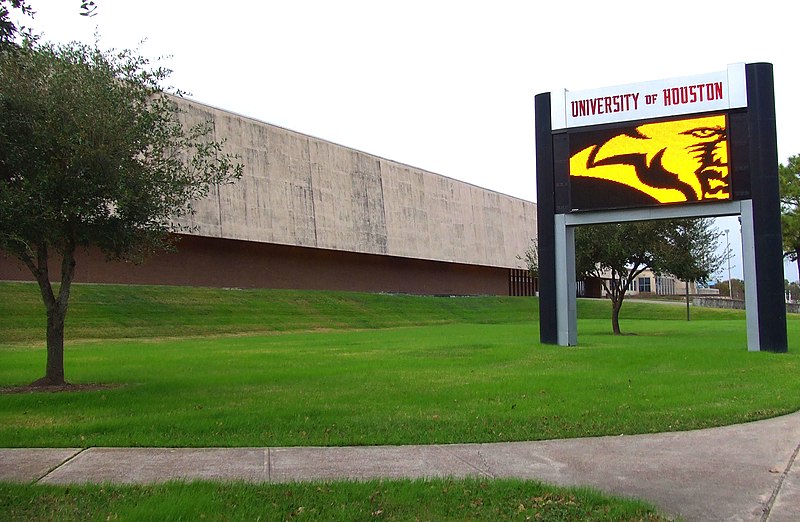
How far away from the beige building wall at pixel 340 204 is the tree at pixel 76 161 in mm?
32605

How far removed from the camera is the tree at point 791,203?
61.5 meters

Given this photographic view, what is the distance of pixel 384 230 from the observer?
63469 millimetres

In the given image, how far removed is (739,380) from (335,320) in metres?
33.7

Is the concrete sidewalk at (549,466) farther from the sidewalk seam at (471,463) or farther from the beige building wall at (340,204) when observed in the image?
the beige building wall at (340,204)

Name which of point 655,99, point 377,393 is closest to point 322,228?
point 655,99

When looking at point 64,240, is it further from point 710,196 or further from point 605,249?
point 605,249

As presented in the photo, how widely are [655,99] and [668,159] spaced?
1.94m

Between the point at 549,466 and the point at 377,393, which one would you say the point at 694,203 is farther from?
the point at 549,466

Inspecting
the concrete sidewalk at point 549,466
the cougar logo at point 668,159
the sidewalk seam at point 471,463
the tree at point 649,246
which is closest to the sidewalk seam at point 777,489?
the concrete sidewalk at point 549,466

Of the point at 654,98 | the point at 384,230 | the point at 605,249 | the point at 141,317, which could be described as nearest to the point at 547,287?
the point at 654,98

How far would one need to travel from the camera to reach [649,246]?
111 feet

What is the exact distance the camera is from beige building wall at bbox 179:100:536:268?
50.1 m

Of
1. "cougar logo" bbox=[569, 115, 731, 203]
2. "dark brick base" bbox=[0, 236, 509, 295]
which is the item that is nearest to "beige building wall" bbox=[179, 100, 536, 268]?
"dark brick base" bbox=[0, 236, 509, 295]

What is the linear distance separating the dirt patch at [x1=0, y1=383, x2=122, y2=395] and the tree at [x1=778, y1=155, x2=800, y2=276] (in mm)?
→ 61088
